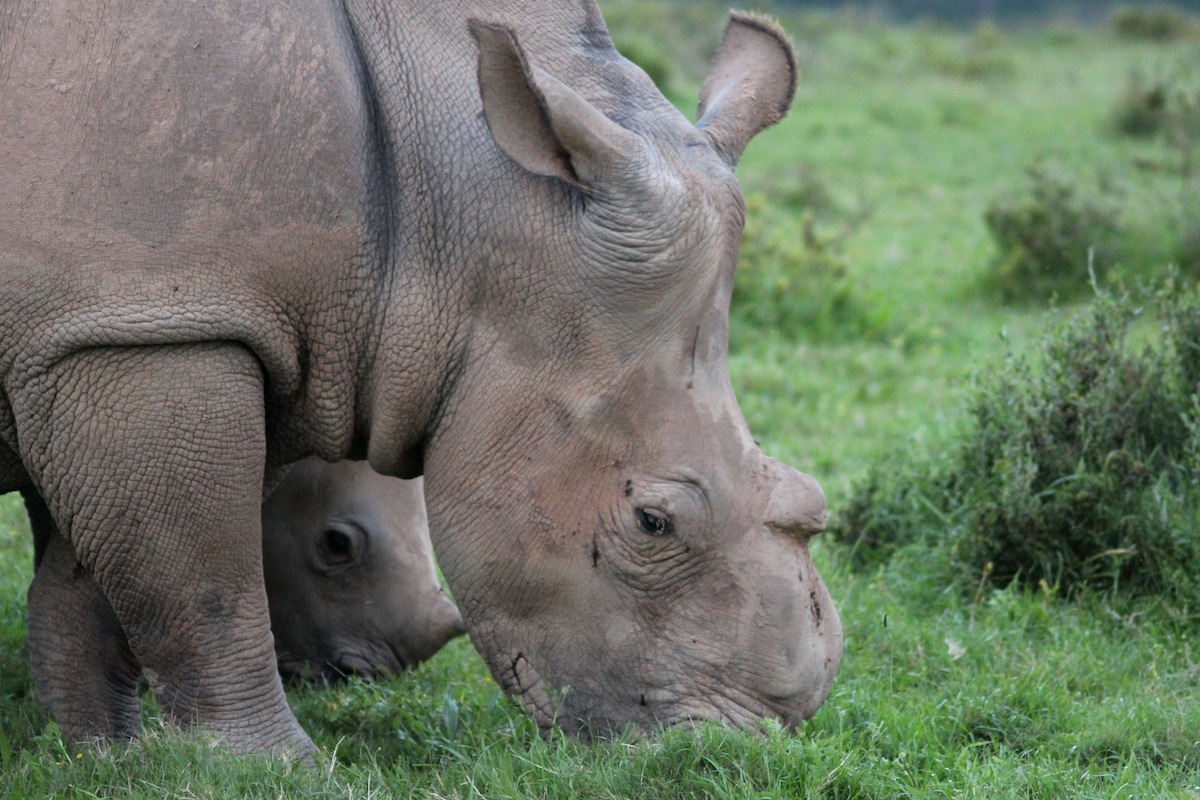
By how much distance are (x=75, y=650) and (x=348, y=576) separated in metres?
0.84

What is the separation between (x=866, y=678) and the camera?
4.84m

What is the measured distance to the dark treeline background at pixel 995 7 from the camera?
38.8 metres

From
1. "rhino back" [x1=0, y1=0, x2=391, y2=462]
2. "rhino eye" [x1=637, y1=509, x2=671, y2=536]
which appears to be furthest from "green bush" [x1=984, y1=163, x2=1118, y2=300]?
"rhino back" [x1=0, y1=0, x2=391, y2=462]

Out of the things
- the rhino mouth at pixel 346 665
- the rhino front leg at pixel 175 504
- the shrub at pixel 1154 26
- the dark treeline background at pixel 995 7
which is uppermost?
the rhino front leg at pixel 175 504

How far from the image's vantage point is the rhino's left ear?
13.9ft

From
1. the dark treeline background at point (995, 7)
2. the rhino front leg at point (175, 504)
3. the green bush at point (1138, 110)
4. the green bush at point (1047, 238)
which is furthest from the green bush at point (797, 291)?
the dark treeline background at point (995, 7)

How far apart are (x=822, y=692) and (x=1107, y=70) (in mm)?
19397

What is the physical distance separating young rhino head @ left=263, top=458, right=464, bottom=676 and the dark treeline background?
3470cm

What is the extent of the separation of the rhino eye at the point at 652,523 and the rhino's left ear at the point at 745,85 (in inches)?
39.4

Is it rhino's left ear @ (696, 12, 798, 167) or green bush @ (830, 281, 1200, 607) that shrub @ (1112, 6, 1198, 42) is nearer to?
green bush @ (830, 281, 1200, 607)

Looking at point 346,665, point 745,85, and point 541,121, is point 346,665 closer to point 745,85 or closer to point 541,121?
point 541,121

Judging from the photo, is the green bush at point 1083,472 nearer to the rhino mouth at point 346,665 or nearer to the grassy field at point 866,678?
the grassy field at point 866,678

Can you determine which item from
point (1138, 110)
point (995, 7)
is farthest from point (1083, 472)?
point (995, 7)

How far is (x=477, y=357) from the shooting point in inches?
155
